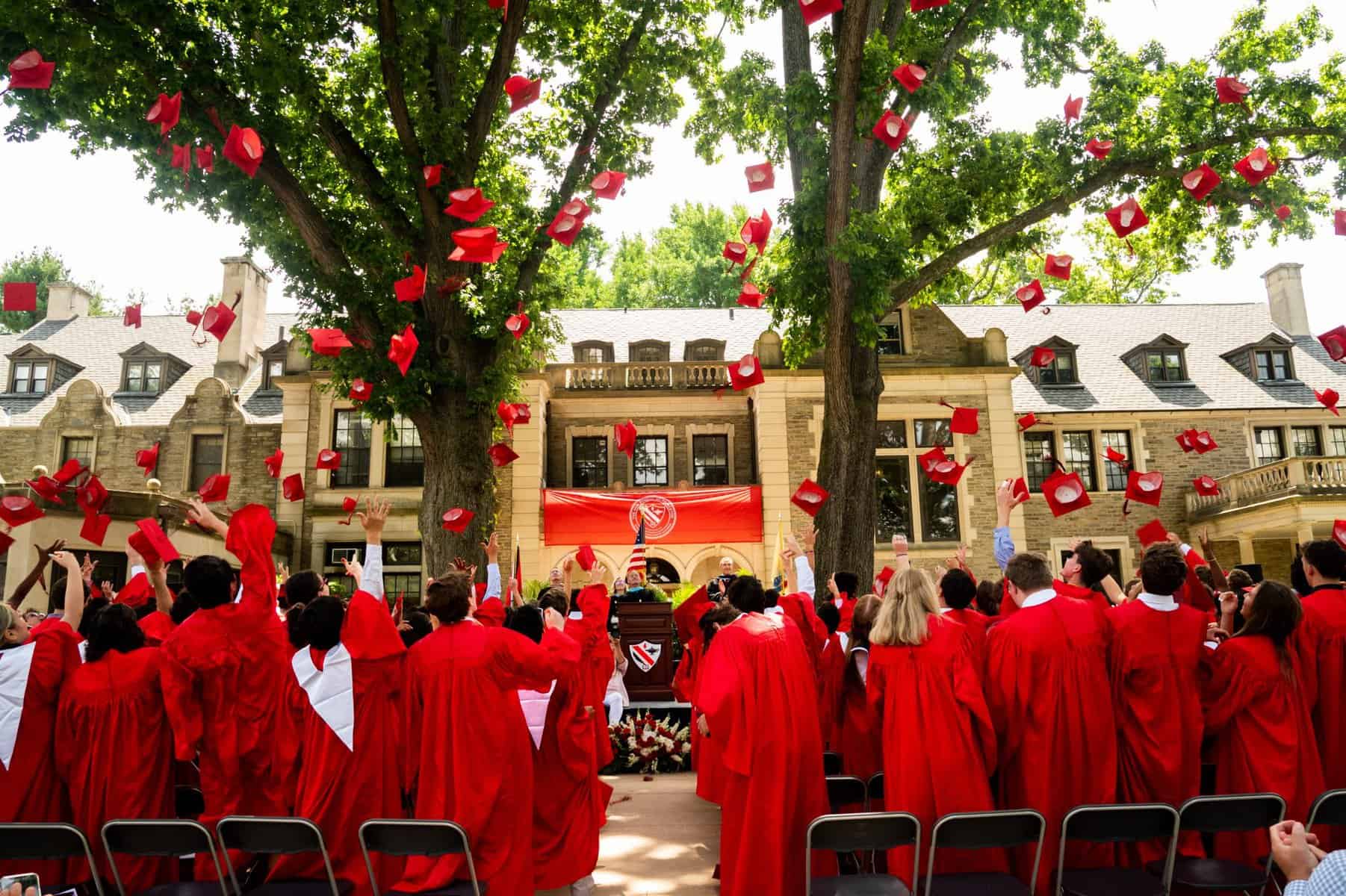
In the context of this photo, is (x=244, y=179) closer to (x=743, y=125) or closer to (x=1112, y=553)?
(x=743, y=125)

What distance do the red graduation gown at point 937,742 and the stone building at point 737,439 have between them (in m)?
15.3

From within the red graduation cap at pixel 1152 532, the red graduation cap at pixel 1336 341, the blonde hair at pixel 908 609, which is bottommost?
the blonde hair at pixel 908 609

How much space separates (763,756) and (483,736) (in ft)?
5.14

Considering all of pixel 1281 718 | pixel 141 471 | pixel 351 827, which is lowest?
pixel 351 827

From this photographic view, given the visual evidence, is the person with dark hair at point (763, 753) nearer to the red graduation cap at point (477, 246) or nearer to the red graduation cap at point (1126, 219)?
the red graduation cap at point (477, 246)

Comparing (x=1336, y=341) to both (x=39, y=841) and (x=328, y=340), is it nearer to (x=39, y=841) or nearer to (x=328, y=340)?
(x=328, y=340)

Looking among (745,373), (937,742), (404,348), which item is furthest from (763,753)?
(745,373)

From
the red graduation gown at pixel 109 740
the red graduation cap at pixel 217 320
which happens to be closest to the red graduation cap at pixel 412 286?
the red graduation cap at pixel 217 320

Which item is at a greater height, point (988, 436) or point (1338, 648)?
point (988, 436)

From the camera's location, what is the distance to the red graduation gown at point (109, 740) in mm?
4746

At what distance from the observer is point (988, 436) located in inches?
907

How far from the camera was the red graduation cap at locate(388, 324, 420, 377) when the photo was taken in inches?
374

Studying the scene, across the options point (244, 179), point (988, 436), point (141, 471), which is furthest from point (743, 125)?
point (141, 471)

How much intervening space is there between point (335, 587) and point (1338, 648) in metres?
19.3
